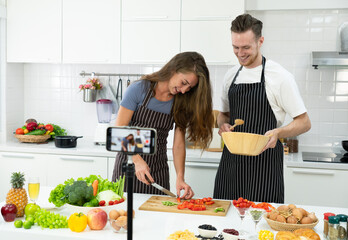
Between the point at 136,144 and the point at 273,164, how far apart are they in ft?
5.38

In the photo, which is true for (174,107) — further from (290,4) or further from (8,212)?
(290,4)

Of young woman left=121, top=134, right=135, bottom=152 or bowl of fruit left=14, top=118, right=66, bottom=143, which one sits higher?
young woman left=121, top=134, right=135, bottom=152

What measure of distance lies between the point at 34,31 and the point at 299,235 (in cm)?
336

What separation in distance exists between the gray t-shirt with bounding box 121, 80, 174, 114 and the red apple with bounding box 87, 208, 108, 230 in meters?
0.82

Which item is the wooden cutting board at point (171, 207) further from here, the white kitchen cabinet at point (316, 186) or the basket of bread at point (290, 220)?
the white kitchen cabinet at point (316, 186)

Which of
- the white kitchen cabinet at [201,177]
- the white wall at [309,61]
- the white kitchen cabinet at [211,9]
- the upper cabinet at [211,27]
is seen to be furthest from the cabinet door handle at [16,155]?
the white wall at [309,61]

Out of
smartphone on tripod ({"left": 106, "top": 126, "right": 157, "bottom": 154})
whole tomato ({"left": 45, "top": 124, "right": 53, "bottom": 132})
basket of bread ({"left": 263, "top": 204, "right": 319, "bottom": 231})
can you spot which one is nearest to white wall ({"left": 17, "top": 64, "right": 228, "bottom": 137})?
whole tomato ({"left": 45, "top": 124, "right": 53, "bottom": 132})

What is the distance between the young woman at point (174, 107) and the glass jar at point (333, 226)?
86cm

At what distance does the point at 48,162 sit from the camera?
13.1 feet

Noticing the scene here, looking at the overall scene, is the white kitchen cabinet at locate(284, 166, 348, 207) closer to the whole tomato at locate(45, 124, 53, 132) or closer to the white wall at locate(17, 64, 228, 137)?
the white wall at locate(17, 64, 228, 137)

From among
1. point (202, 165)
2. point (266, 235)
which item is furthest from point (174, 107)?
point (202, 165)

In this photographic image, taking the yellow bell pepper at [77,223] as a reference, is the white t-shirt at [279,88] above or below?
above

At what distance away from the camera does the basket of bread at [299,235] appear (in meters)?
1.69

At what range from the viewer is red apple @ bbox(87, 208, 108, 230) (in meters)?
1.84
